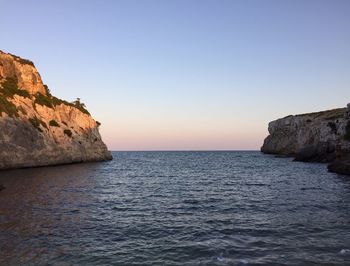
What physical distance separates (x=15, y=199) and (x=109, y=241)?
17.3 m

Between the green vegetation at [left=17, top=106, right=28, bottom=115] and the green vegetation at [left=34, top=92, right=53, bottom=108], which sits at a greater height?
the green vegetation at [left=34, top=92, right=53, bottom=108]

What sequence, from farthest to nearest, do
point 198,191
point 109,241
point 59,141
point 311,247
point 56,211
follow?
point 59,141, point 198,191, point 56,211, point 109,241, point 311,247

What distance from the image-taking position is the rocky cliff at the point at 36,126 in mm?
67000

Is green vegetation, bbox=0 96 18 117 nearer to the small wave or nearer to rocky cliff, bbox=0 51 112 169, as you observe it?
rocky cliff, bbox=0 51 112 169

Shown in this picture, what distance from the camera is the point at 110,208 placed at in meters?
29.3

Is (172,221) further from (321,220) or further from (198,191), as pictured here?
(198,191)

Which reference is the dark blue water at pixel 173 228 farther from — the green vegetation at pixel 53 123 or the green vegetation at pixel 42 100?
the green vegetation at pixel 42 100

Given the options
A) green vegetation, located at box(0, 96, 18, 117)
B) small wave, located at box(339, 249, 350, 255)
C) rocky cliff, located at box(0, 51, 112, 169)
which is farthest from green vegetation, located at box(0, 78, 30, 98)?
small wave, located at box(339, 249, 350, 255)

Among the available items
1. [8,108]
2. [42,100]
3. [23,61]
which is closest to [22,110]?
[8,108]

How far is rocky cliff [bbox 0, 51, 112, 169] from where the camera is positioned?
67.0 meters

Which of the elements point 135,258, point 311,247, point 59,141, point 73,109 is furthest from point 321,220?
point 73,109

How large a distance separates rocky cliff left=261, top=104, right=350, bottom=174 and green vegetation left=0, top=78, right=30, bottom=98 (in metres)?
68.1

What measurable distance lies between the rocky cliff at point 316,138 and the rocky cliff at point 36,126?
58.1 metres

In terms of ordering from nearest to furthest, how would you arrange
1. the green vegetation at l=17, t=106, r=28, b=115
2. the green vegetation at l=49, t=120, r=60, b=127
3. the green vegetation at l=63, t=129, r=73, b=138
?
the green vegetation at l=17, t=106, r=28, b=115 → the green vegetation at l=49, t=120, r=60, b=127 → the green vegetation at l=63, t=129, r=73, b=138
